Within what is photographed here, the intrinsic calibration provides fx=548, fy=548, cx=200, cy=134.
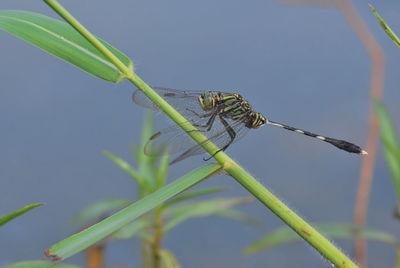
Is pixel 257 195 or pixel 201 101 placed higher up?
pixel 201 101

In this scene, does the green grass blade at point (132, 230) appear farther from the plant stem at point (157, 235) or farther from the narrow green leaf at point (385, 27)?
the narrow green leaf at point (385, 27)

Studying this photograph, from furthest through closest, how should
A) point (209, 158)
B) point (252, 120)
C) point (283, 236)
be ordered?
1. point (283, 236)
2. point (252, 120)
3. point (209, 158)

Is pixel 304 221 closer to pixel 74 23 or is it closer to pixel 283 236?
pixel 74 23

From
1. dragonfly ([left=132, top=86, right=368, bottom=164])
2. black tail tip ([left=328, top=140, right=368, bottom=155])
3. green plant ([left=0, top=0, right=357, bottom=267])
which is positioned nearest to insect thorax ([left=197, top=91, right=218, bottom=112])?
dragonfly ([left=132, top=86, right=368, bottom=164])

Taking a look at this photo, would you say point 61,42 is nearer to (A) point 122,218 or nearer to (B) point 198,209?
(A) point 122,218

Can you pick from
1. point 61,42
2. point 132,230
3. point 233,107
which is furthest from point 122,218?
point 132,230

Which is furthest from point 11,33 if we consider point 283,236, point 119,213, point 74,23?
point 283,236
